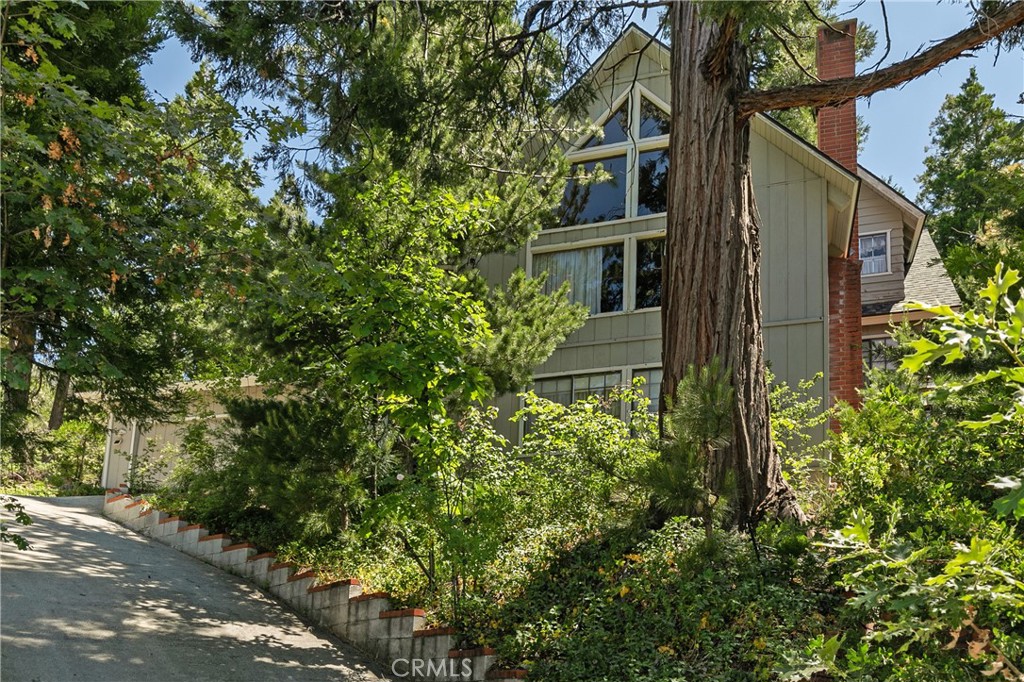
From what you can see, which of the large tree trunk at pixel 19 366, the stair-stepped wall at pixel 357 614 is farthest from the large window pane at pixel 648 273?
the large tree trunk at pixel 19 366

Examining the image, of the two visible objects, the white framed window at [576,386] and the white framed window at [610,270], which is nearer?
the white framed window at [576,386]

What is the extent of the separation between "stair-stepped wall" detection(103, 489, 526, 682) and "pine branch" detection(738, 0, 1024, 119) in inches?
221

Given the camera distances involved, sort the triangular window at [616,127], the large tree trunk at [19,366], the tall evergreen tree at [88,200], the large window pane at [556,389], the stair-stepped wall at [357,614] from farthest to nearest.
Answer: the triangular window at [616,127]
the large window pane at [556,389]
the stair-stepped wall at [357,614]
the tall evergreen tree at [88,200]
the large tree trunk at [19,366]

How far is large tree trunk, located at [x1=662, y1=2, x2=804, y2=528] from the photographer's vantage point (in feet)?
26.7

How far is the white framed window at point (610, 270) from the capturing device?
14.9m

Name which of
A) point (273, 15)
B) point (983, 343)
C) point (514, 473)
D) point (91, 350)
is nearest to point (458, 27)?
point (273, 15)

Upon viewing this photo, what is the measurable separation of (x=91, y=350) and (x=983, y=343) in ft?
19.0

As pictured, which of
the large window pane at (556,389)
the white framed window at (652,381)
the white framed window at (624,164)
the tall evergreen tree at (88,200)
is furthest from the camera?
the white framed window at (624,164)

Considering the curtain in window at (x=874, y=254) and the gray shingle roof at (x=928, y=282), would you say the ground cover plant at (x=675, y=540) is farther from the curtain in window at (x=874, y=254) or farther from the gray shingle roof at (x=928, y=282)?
the curtain in window at (x=874, y=254)

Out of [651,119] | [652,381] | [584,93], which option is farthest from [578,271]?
[584,93]

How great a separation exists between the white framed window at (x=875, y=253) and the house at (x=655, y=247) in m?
1.91

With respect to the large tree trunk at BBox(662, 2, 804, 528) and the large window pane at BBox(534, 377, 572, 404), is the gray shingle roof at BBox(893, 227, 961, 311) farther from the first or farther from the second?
the large tree trunk at BBox(662, 2, 804, 528)

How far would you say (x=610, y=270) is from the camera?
15.3m

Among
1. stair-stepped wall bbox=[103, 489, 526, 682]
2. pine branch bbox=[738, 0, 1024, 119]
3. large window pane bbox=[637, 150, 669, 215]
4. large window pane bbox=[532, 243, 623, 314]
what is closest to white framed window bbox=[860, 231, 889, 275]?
large window pane bbox=[637, 150, 669, 215]
